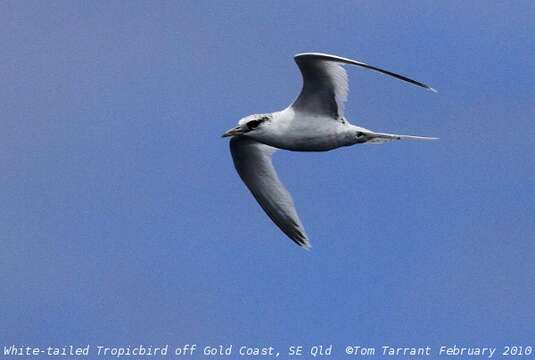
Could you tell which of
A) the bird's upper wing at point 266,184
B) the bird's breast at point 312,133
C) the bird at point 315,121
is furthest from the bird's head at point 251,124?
the bird's upper wing at point 266,184

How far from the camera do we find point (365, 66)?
18312 mm

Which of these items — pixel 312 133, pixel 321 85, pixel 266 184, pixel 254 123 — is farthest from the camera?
pixel 266 184

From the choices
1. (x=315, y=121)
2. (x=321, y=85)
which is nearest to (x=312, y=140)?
(x=315, y=121)

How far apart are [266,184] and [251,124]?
10.8ft

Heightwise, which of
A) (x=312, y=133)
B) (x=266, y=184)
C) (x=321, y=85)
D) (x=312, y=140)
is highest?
(x=321, y=85)

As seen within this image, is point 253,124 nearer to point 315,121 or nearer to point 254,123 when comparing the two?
point 254,123

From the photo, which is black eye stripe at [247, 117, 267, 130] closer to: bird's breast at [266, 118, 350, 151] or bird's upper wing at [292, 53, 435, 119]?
bird's breast at [266, 118, 350, 151]

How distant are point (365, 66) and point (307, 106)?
271cm

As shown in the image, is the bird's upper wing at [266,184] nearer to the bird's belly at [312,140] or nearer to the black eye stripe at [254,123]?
the black eye stripe at [254,123]

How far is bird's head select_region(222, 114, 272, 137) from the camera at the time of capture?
20891mm

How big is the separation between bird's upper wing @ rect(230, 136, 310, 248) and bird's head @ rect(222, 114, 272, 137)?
2220mm

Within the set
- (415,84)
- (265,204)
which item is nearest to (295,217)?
(265,204)

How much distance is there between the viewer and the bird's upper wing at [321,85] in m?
19.9

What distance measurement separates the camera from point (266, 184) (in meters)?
24.1
